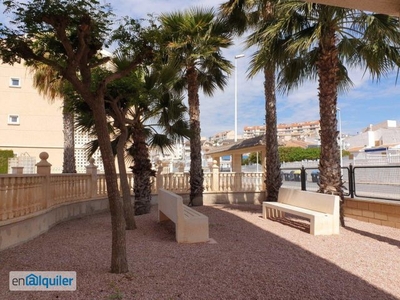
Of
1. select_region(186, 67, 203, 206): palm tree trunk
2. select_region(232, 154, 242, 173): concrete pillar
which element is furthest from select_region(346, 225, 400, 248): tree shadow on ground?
select_region(232, 154, 242, 173): concrete pillar

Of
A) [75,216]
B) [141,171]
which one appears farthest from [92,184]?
[141,171]

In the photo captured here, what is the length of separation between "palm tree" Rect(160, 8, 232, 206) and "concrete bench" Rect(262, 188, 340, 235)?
4.31 metres

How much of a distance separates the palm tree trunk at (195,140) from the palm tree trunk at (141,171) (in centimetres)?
252

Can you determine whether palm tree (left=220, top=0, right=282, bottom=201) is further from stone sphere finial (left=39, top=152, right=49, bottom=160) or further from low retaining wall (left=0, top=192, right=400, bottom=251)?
stone sphere finial (left=39, top=152, right=49, bottom=160)

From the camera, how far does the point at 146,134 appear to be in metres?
11.1

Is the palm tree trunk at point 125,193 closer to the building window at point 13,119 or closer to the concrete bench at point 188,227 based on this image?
the concrete bench at point 188,227

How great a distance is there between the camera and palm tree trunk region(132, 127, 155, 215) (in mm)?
10680

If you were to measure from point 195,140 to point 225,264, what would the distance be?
8.11 m

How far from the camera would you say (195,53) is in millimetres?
12070

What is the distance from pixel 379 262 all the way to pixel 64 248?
5.18m

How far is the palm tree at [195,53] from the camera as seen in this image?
12016 mm

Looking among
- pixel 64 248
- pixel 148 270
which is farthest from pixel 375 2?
pixel 64 248

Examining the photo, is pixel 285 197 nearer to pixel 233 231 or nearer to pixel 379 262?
pixel 233 231

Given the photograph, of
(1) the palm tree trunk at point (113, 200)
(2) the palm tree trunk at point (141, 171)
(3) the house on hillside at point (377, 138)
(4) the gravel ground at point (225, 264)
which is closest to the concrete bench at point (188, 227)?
(4) the gravel ground at point (225, 264)
